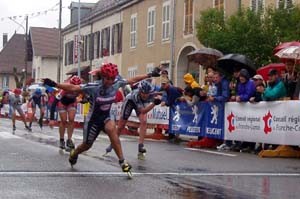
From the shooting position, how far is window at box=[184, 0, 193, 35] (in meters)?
36.2

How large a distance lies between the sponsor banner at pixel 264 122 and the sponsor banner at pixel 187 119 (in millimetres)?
1338

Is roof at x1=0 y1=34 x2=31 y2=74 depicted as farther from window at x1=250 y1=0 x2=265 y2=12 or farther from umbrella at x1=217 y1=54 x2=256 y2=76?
umbrella at x1=217 y1=54 x2=256 y2=76

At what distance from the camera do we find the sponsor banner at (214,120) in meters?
17.4

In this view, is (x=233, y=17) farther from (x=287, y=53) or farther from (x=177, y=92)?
(x=287, y=53)

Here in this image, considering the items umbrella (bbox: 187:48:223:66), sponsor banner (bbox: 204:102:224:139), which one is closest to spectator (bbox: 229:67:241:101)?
sponsor banner (bbox: 204:102:224:139)

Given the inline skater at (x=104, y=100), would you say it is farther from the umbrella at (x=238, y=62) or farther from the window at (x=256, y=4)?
the window at (x=256, y=4)

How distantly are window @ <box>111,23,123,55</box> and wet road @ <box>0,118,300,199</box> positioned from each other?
108 feet

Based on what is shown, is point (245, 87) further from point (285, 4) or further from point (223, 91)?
point (285, 4)

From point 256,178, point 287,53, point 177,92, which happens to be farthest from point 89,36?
point 256,178

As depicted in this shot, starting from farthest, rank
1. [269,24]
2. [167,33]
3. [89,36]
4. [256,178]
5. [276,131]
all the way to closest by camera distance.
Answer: [89,36]
[167,33]
[269,24]
[276,131]
[256,178]

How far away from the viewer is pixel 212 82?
1742 cm

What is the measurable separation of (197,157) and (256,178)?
3.54m

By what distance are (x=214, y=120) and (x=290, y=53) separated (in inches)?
99.6

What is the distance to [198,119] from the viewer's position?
18.6 metres
